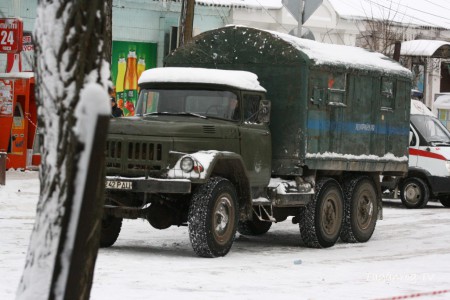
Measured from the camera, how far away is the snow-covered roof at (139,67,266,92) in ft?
51.8

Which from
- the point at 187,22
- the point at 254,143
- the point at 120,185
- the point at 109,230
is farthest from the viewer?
the point at 187,22

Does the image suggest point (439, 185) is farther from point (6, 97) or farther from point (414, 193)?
point (6, 97)

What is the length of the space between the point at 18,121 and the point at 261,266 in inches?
618

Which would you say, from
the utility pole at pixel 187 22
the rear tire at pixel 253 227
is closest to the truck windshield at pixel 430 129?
the utility pole at pixel 187 22

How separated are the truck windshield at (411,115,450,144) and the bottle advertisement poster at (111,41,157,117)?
34.6 ft

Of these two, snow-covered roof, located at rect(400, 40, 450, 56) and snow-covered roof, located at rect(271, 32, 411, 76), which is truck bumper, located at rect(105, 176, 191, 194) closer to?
snow-covered roof, located at rect(271, 32, 411, 76)

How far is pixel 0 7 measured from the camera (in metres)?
30.7

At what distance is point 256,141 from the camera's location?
15883 millimetres

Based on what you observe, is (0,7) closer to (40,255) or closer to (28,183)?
(28,183)

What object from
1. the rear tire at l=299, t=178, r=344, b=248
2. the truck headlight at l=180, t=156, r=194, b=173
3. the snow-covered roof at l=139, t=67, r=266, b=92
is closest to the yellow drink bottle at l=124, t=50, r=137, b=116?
the rear tire at l=299, t=178, r=344, b=248

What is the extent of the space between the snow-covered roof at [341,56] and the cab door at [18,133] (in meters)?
11.6

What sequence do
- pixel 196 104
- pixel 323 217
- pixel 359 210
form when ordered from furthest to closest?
pixel 359 210 → pixel 323 217 → pixel 196 104

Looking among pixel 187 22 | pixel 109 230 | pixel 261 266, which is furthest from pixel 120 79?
pixel 261 266

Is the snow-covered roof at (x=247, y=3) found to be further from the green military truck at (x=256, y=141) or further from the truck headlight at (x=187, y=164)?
the truck headlight at (x=187, y=164)
